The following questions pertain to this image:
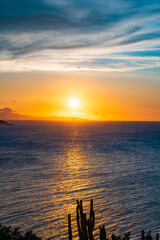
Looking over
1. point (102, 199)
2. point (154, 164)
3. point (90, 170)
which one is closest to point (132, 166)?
point (154, 164)

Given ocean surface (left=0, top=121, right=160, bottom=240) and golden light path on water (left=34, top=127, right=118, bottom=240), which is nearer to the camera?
golden light path on water (left=34, top=127, right=118, bottom=240)

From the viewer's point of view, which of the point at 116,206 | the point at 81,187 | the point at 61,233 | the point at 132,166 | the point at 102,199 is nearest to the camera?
the point at 61,233

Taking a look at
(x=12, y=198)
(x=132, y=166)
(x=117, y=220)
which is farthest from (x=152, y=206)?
(x=132, y=166)

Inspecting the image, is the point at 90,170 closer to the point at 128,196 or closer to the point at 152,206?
the point at 128,196

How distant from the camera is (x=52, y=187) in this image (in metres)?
42.6

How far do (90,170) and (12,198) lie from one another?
26.0 metres

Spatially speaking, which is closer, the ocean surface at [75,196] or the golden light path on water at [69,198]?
the golden light path on water at [69,198]

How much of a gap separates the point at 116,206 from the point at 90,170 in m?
23.9

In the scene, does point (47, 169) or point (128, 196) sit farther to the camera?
point (47, 169)

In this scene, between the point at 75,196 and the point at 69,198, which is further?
the point at 75,196

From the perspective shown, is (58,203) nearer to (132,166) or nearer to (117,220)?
(117,220)

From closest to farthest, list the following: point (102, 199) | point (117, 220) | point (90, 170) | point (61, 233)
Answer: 1. point (61, 233)
2. point (117, 220)
3. point (102, 199)
4. point (90, 170)

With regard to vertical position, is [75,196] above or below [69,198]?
above

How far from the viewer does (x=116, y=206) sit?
111 ft
